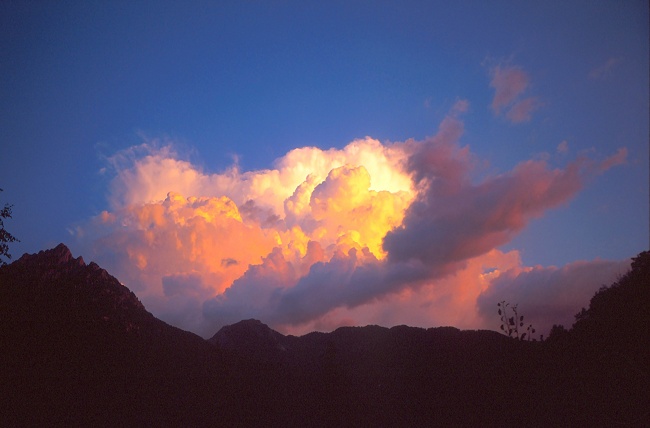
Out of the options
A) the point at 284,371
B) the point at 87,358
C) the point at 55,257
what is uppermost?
the point at 55,257

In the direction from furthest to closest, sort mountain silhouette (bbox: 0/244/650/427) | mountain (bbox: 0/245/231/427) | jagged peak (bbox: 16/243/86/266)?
jagged peak (bbox: 16/243/86/266) → mountain silhouette (bbox: 0/244/650/427) → mountain (bbox: 0/245/231/427)

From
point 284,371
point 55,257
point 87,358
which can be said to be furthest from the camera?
point 284,371

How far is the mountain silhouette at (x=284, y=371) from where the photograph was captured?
107ft

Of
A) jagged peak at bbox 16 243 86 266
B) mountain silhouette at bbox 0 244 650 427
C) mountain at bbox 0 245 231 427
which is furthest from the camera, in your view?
jagged peak at bbox 16 243 86 266

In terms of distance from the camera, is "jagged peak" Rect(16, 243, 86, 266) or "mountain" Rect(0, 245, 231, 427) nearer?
"mountain" Rect(0, 245, 231, 427)

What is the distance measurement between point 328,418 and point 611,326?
5428cm

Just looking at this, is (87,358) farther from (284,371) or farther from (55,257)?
(55,257)

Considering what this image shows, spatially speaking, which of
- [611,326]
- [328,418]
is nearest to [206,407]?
[328,418]

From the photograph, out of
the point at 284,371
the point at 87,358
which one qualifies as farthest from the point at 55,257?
the point at 87,358

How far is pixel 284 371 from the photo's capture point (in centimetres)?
10906

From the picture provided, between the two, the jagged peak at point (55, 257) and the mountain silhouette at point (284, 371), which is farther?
the jagged peak at point (55, 257)

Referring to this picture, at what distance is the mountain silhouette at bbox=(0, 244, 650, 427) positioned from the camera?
107 ft

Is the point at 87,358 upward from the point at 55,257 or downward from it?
downward

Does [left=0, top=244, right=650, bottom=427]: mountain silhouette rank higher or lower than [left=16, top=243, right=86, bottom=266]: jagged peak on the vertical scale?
lower
